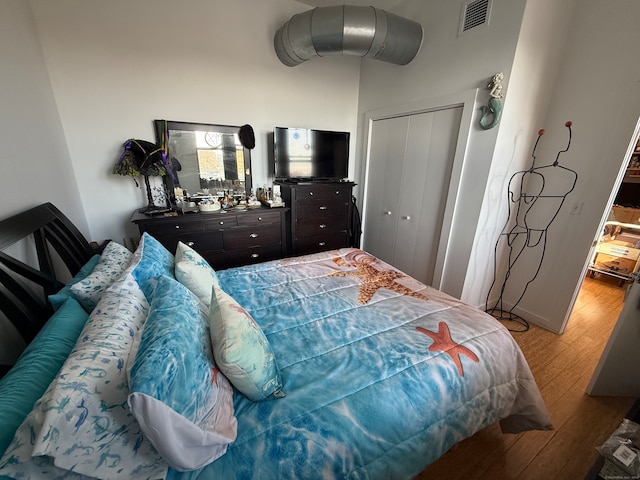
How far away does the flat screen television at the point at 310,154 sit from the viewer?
280 cm

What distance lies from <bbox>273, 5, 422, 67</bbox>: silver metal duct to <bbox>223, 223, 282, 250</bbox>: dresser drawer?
1719 mm

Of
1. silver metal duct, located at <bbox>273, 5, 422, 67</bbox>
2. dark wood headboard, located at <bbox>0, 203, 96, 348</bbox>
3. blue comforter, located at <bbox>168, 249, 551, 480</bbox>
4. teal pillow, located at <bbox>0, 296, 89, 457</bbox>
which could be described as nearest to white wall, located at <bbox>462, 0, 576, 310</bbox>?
silver metal duct, located at <bbox>273, 5, 422, 67</bbox>

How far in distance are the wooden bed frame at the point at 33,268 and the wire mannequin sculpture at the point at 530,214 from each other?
3.11 m

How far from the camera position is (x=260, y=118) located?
9.21 feet

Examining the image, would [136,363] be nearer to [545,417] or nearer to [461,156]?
[545,417]

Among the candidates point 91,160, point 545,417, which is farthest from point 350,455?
point 91,160

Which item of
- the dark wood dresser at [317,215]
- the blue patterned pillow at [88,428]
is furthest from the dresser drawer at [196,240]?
the blue patterned pillow at [88,428]

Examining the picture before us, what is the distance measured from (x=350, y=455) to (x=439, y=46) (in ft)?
9.61

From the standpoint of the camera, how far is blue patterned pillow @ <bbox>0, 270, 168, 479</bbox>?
495 mm

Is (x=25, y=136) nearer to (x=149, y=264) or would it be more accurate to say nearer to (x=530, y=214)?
(x=149, y=264)

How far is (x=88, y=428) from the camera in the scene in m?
0.56

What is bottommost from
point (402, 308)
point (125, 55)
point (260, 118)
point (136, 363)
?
point (402, 308)

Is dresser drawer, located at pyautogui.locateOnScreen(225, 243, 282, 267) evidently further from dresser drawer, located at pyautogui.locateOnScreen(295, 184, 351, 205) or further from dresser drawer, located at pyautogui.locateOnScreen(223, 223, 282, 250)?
dresser drawer, located at pyautogui.locateOnScreen(295, 184, 351, 205)

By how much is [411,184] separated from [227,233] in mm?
1964
